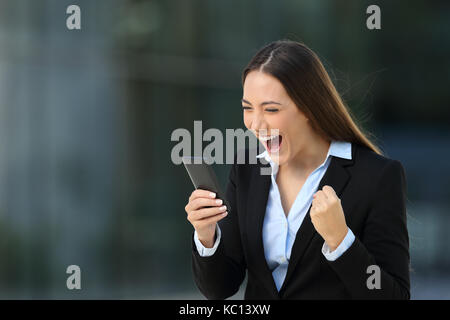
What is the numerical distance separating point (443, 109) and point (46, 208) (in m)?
6.23

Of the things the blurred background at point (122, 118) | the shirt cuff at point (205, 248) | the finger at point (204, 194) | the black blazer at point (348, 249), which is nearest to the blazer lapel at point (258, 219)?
the black blazer at point (348, 249)

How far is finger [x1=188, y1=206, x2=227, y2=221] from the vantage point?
89.5 inches

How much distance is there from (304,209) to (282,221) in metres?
0.09

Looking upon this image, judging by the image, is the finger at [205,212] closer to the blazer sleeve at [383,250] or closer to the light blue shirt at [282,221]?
the light blue shirt at [282,221]

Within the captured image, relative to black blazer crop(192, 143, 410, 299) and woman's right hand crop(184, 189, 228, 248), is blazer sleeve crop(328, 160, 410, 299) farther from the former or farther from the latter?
woman's right hand crop(184, 189, 228, 248)

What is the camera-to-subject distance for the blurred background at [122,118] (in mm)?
7137

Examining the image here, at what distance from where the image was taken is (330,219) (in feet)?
6.88

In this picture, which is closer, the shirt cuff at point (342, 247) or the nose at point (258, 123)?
the shirt cuff at point (342, 247)

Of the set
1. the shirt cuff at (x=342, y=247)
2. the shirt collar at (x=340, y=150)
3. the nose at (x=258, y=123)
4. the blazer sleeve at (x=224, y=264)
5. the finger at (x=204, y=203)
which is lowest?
the blazer sleeve at (x=224, y=264)

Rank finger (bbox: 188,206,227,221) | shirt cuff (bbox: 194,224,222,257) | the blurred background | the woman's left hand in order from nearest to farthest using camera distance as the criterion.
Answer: the woman's left hand
finger (bbox: 188,206,227,221)
shirt cuff (bbox: 194,224,222,257)
the blurred background

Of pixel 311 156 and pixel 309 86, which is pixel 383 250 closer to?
pixel 311 156

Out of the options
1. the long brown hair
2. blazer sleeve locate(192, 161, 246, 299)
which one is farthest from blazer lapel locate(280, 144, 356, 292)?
blazer sleeve locate(192, 161, 246, 299)
